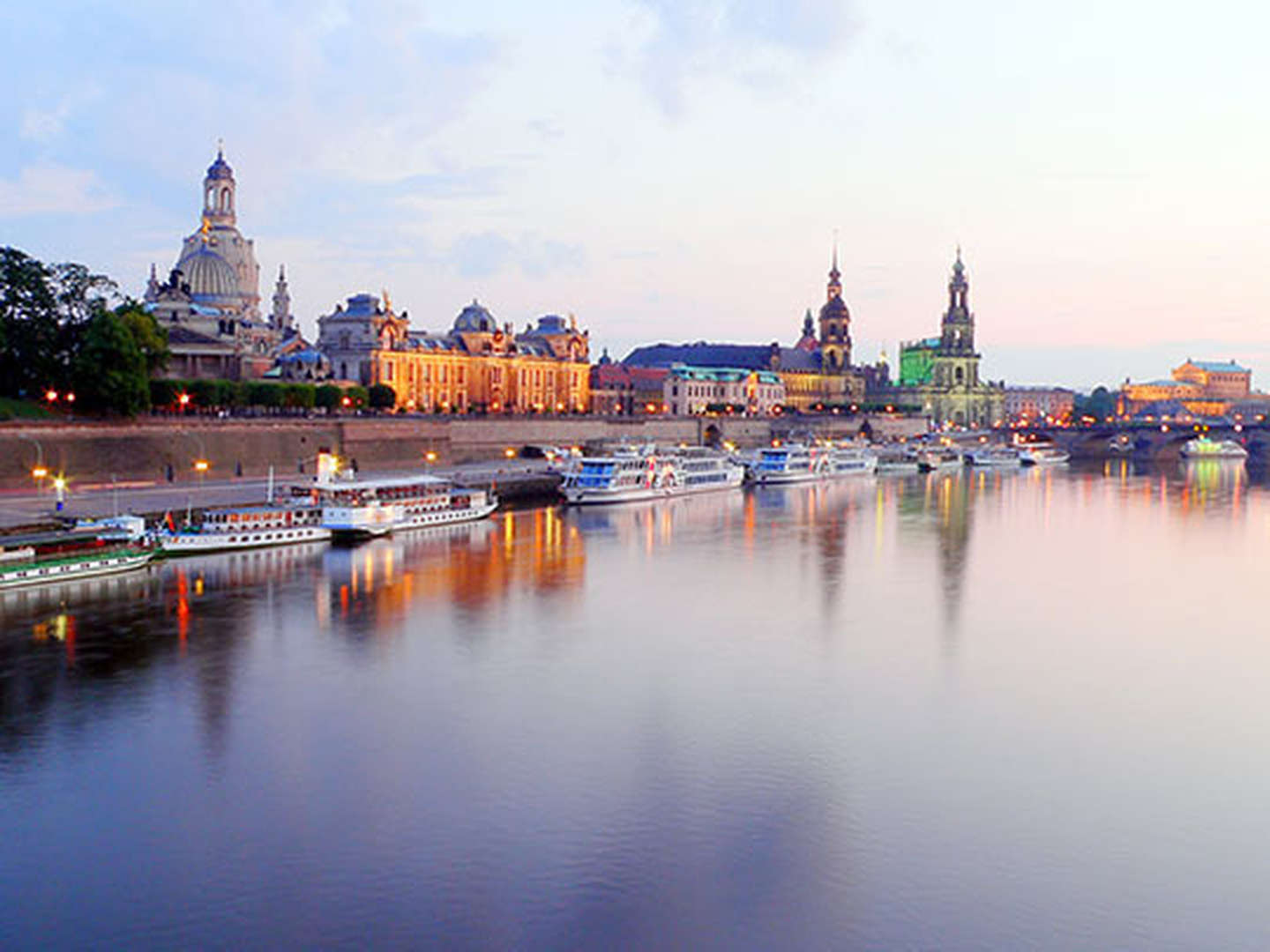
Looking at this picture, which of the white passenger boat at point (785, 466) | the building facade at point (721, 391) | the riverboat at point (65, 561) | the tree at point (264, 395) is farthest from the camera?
the building facade at point (721, 391)

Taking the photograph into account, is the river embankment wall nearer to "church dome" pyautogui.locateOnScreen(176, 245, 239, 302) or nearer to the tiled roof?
"church dome" pyautogui.locateOnScreen(176, 245, 239, 302)

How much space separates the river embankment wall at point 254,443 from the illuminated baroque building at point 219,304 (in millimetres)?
7832

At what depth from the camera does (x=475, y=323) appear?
90.1 meters

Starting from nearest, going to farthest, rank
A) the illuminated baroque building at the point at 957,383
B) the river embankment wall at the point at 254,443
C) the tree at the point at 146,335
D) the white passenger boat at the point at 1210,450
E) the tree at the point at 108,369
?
the river embankment wall at the point at 254,443
the tree at the point at 108,369
the tree at the point at 146,335
the white passenger boat at the point at 1210,450
the illuminated baroque building at the point at 957,383

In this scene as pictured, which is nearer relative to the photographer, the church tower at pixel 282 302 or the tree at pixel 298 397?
the tree at pixel 298 397

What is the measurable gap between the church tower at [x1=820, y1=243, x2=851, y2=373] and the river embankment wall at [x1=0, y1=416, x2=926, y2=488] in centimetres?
7017

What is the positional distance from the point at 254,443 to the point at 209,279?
129ft

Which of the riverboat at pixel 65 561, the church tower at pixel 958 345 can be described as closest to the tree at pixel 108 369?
the riverboat at pixel 65 561

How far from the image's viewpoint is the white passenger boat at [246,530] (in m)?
34.5

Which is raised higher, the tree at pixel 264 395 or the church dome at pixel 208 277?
the church dome at pixel 208 277

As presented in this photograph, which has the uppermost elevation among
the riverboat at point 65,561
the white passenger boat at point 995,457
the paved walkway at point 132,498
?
the paved walkway at point 132,498

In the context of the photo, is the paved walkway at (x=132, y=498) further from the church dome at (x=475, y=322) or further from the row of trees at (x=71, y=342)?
the church dome at (x=475, y=322)

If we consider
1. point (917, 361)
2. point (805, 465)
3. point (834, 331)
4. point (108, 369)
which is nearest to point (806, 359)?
point (834, 331)

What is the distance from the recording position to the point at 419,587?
31.6 metres
